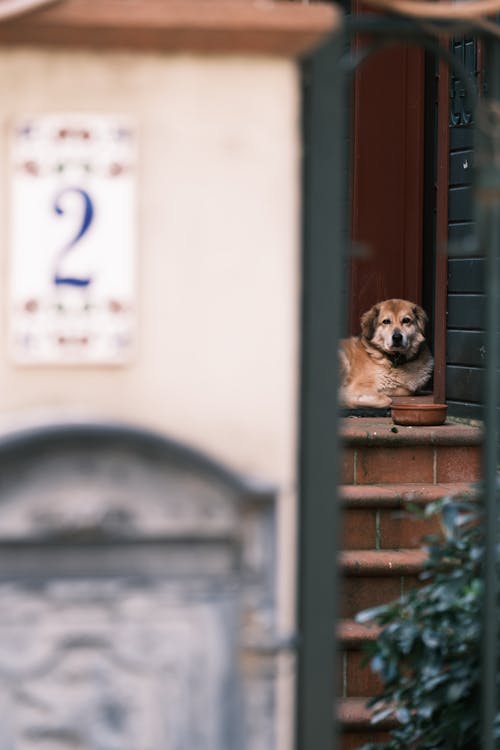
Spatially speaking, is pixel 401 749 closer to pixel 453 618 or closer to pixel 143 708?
pixel 453 618

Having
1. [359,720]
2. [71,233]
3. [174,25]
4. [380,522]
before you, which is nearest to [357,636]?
[359,720]

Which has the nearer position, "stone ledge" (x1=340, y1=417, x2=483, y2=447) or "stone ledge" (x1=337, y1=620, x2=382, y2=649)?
"stone ledge" (x1=337, y1=620, x2=382, y2=649)

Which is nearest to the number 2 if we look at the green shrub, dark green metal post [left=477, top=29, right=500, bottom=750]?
dark green metal post [left=477, top=29, right=500, bottom=750]

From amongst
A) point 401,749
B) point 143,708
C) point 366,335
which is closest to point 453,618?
point 401,749

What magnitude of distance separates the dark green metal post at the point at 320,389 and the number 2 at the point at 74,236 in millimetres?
383

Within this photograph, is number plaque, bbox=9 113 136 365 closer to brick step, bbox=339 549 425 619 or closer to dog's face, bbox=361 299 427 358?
brick step, bbox=339 549 425 619

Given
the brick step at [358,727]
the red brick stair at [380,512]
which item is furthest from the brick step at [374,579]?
the brick step at [358,727]

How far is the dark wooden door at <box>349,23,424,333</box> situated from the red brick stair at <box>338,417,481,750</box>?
1382 millimetres

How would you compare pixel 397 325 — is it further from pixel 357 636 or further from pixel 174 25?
pixel 174 25

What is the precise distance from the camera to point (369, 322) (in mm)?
7164

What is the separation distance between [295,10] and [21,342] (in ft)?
2.37

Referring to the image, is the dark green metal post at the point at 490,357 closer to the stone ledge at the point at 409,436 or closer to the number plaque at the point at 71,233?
the number plaque at the point at 71,233

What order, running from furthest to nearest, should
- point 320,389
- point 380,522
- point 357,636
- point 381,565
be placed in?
point 380,522, point 381,565, point 357,636, point 320,389

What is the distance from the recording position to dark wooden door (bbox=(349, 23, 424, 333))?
22.7 feet
